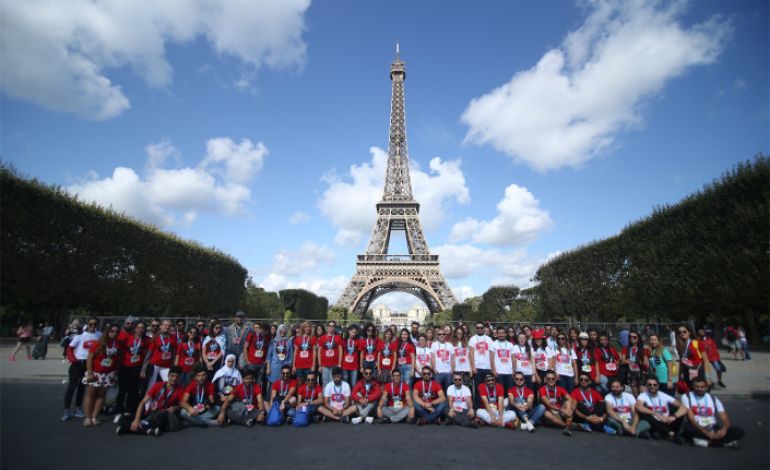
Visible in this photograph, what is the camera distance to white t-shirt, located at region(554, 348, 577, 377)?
7.78 m

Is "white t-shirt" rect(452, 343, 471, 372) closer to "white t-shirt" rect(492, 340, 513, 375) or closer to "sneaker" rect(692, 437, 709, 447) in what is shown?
"white t-shirt" rect(492, 340, 513, 375)

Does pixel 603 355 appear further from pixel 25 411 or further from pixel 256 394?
pixel 25 411

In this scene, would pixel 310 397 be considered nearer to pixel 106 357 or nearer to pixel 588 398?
pixel 106 357

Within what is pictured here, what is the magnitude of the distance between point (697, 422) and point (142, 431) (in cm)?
859

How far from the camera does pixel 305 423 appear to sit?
23.1ft

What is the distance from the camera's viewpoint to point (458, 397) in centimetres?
741

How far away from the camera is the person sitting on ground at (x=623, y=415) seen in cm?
645

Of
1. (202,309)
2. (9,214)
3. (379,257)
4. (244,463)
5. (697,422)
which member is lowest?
(244,463)

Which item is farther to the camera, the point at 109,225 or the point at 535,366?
the point at 109,225

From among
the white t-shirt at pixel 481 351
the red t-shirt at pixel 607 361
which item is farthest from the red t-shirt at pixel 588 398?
the white t-shirt at pixel 481 351

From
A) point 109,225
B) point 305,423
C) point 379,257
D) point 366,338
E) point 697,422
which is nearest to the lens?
point 697,422

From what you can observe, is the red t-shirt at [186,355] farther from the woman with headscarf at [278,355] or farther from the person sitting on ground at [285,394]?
the person sitting on ground at [285,394]

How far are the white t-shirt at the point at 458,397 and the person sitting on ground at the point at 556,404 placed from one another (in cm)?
138

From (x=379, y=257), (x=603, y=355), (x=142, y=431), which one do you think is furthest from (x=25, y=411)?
(x=379, y=257)
